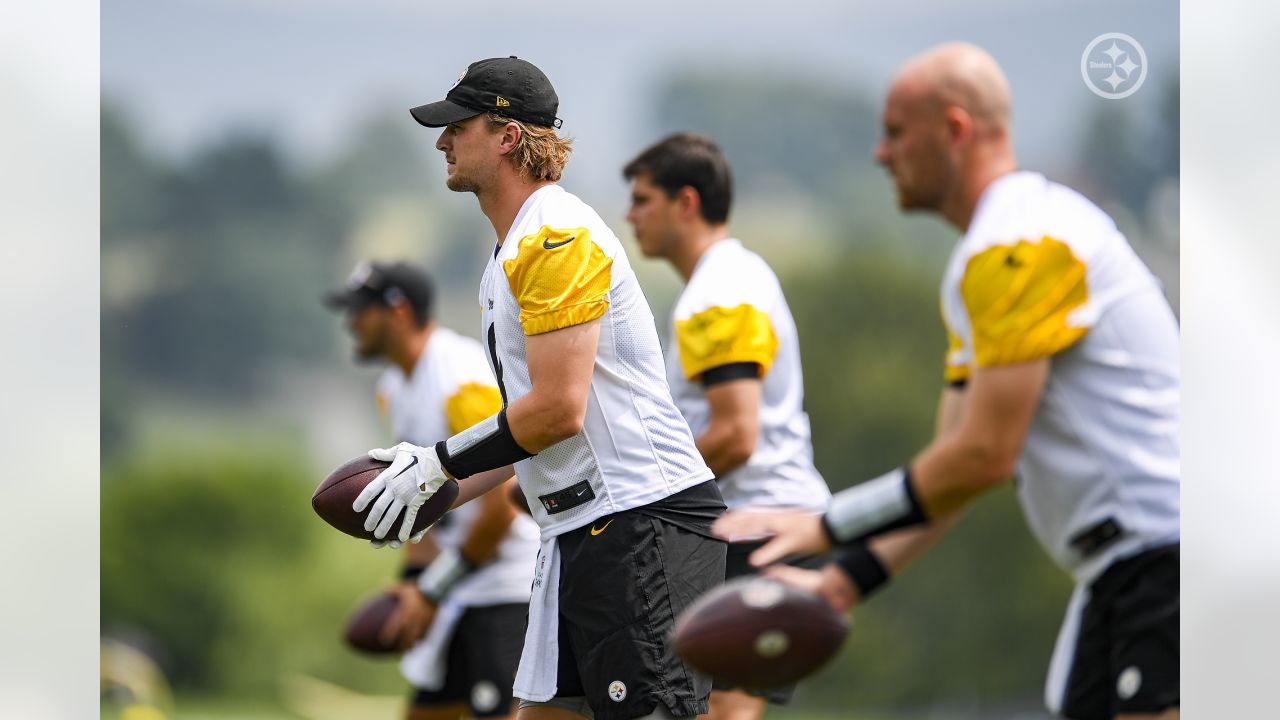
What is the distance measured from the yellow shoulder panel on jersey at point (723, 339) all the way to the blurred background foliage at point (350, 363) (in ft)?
18.5

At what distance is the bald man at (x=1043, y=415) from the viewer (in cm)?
275

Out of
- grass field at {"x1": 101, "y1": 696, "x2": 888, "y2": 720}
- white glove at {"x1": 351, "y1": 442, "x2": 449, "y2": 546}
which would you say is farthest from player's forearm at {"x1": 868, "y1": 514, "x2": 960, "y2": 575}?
grass field at {"x1": 101, "y1": 696, "x2": 888, "y2": 720}

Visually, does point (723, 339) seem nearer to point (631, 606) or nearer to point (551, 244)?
point (551, 244)

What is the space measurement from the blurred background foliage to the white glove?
22.7 ft

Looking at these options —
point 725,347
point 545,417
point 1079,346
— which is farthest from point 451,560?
point 1079,346

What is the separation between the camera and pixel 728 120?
11375 mm

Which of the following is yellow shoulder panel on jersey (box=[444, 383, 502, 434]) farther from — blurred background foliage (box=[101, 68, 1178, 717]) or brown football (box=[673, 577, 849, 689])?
blurred background foliage (box=[101, 68, 1178, 717])

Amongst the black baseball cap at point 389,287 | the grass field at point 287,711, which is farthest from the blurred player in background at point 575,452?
the grass field at point 287,711

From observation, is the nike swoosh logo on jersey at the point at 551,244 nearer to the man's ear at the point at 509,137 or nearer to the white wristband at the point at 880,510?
the man's ear at the point at 509,137

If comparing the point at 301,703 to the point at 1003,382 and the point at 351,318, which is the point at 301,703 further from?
the point at 1003,382

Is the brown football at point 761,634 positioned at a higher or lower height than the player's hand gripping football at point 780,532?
lower

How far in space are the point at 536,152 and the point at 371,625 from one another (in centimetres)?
274

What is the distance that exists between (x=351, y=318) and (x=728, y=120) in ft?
18.9
